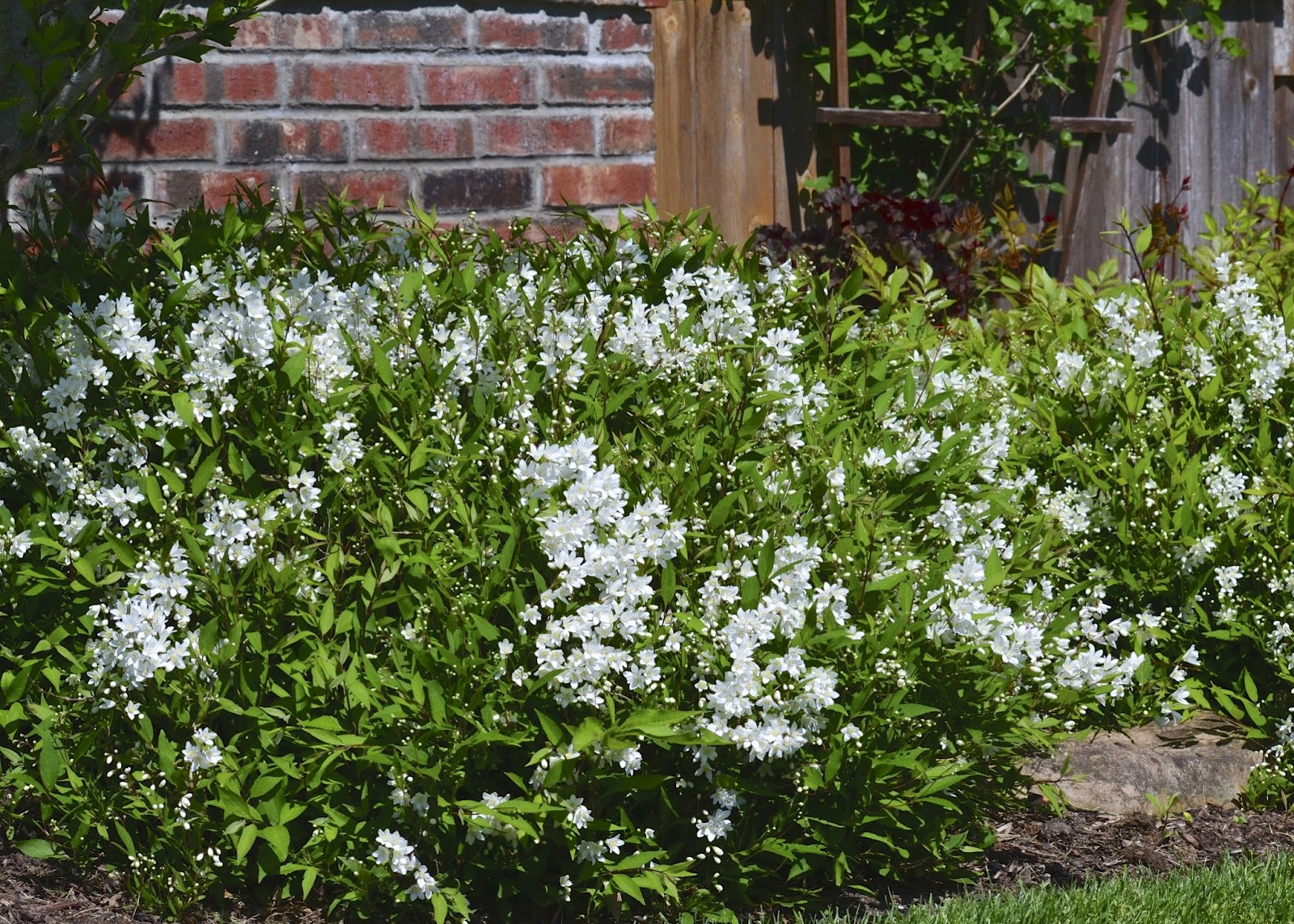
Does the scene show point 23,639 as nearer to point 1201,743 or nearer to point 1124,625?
point 1124,625

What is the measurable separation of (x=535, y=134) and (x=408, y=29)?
505 mm

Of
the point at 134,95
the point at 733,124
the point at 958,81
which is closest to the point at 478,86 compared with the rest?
the point at 134,95

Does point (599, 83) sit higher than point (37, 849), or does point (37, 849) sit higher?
point (599, 83)

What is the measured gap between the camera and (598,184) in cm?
466

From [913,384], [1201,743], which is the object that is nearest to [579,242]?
[913,384]

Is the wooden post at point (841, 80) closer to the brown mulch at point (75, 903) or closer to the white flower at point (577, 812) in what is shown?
the white flower at point (577, 812)

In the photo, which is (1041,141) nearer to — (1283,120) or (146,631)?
(1283,120)

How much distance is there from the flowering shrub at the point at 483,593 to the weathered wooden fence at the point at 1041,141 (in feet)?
10.1

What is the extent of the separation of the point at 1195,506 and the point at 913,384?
36.2 inches

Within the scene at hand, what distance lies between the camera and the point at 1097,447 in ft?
12.4

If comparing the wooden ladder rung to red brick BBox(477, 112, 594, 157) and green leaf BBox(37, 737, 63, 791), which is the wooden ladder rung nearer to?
red brick BBox(477, 112, 594, 157)

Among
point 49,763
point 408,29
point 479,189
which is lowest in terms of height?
point 49,763

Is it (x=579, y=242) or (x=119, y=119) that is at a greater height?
(x=119, y=119)

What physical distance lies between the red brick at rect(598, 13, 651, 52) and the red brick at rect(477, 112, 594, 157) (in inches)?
10.3
